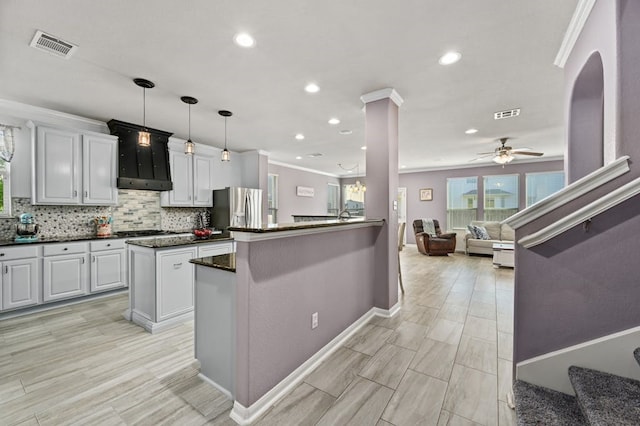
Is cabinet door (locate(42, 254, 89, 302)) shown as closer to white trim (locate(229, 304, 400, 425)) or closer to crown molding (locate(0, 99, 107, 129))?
crown molding (locate(0, 99, 107, 129))

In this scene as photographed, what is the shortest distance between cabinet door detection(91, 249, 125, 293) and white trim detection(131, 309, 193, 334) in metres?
1.26

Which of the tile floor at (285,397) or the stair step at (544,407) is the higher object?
the stair step at (544,407)

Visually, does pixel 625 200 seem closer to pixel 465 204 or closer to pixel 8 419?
pixel 8 419

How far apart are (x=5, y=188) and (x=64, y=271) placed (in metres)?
1.31

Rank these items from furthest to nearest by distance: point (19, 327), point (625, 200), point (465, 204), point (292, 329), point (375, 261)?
point (465, 204), point (375, 261), point (19, 327), point (292, 329), point (625, 200)

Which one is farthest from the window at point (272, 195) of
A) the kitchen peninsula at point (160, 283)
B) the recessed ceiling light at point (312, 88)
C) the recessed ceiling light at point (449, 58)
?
the recessed ceiling light at point (449, 58)

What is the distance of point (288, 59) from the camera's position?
2445mm

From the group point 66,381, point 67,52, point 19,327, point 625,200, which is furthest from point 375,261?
point 19,327

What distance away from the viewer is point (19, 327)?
2.92 m

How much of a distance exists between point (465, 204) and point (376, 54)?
24.2 feet

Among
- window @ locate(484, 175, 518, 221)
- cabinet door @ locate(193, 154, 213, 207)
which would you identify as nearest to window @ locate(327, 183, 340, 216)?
window @ locate(484, 175, 518, 221)

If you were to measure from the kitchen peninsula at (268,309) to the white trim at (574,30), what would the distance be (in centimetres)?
225

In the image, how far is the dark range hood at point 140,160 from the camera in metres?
4.20

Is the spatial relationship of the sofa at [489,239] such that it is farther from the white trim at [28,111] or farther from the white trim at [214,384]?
the white trim at [28,111]
